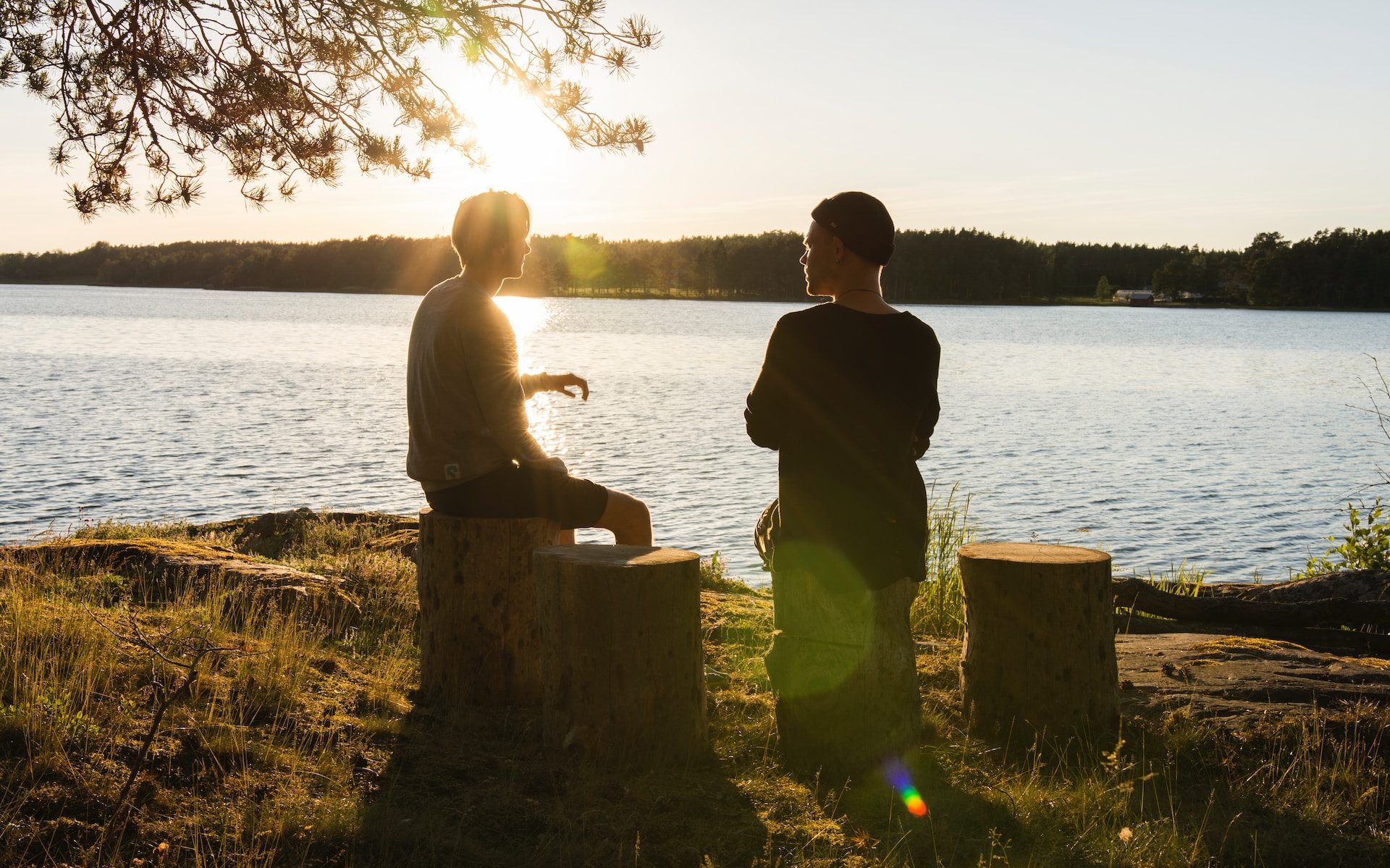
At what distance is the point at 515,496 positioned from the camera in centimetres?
425

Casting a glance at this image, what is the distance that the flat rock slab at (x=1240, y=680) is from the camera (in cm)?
434

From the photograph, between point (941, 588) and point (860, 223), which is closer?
point (860, 223)

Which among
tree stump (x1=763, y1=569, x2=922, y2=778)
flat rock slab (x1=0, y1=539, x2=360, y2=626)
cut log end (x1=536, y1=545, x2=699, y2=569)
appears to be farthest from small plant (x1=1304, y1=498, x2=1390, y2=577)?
flat rock slab (x1=0, y1=539, x2=360, y2=626)

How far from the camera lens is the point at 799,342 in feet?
12.6

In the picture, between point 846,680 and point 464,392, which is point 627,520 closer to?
point 464,392

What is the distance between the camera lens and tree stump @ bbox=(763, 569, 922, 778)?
12.6 ft

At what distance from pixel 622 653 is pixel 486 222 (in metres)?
1.84

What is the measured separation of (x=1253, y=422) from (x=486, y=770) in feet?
86.7

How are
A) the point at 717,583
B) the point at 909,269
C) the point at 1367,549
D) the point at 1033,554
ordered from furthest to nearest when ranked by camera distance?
the point at 909,269 < the point at 717,583 < the point at 1367,549 < the point at 1033,554

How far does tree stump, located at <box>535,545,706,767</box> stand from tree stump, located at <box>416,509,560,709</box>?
0.52 m

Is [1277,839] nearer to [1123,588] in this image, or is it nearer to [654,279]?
[1123,588]

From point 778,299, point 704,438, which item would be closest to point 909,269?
point 778,299

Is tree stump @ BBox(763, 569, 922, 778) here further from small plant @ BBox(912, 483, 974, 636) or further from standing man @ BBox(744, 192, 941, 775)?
small plant @ BBox(912, 483, 974, 636)

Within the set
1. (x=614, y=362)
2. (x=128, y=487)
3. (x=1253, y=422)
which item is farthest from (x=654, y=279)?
(x=128, y=487)
